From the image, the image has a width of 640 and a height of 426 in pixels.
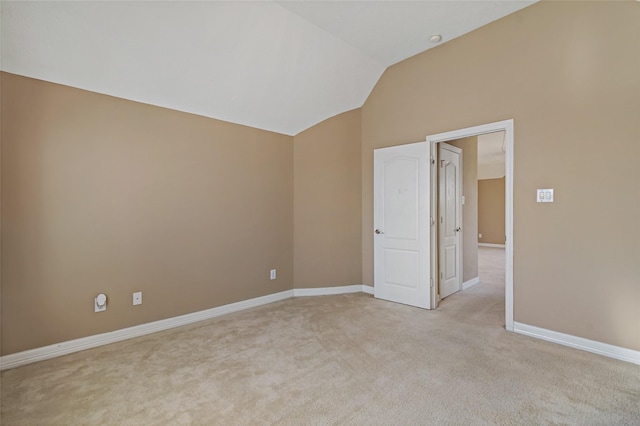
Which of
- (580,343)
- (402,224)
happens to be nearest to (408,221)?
(402,224)

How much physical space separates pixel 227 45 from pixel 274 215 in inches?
→ 82.7

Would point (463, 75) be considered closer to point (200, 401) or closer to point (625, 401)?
point (625, 401)

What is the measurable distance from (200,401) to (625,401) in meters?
2.70

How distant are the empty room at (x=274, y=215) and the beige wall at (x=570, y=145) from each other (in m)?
0.02

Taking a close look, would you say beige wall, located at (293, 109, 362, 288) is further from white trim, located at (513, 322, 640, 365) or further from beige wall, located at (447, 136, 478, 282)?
white trim, located at (513, 322, 640, 365)

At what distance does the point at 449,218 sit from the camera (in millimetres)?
4238

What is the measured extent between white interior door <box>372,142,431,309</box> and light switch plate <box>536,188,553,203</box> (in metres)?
1.11

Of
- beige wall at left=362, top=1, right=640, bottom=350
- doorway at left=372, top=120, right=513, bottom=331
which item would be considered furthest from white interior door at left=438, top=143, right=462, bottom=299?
beige wall at left=362, top=1, right=640, bottom=350

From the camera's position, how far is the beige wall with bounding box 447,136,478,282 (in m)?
4.73

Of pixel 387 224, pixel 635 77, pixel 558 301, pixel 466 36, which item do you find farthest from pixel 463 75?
pixel 558 301

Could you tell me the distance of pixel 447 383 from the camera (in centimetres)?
211

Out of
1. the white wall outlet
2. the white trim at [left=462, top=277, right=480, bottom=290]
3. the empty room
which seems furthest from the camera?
the white trim at [left=462, top=277, right=480, bottom=290]

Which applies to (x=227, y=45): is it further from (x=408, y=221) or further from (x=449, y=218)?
(x=449, y=218)

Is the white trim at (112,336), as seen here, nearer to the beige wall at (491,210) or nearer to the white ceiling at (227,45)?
the white ceiling at (227,45)
